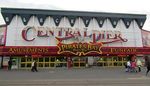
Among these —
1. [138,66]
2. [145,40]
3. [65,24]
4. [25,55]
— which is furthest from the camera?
[145,40]

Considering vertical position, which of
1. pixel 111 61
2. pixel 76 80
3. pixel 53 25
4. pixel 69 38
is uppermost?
pixel 53 25

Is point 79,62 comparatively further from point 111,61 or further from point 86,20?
point 86,20

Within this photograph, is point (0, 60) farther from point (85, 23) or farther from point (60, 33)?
point (85, 23)

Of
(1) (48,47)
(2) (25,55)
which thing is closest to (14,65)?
(2) (25,55)

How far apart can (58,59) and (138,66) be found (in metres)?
19.4

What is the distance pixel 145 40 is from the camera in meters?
56.4

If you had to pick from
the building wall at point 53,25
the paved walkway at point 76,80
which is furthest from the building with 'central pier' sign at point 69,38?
the paved walkway at point 76,80

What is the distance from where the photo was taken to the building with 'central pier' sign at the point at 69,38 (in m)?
48.6

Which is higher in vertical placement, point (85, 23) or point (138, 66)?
point (85, 23)

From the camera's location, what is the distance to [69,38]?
50.7 meters

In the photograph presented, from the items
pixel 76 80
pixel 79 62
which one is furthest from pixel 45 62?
pixel 76 80

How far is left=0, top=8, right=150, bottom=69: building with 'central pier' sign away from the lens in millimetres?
48625

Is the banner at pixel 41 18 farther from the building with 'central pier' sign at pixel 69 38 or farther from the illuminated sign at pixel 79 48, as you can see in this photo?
the illuminated sign at pixel 79 48

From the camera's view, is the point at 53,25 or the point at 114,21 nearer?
the point at 53,25
